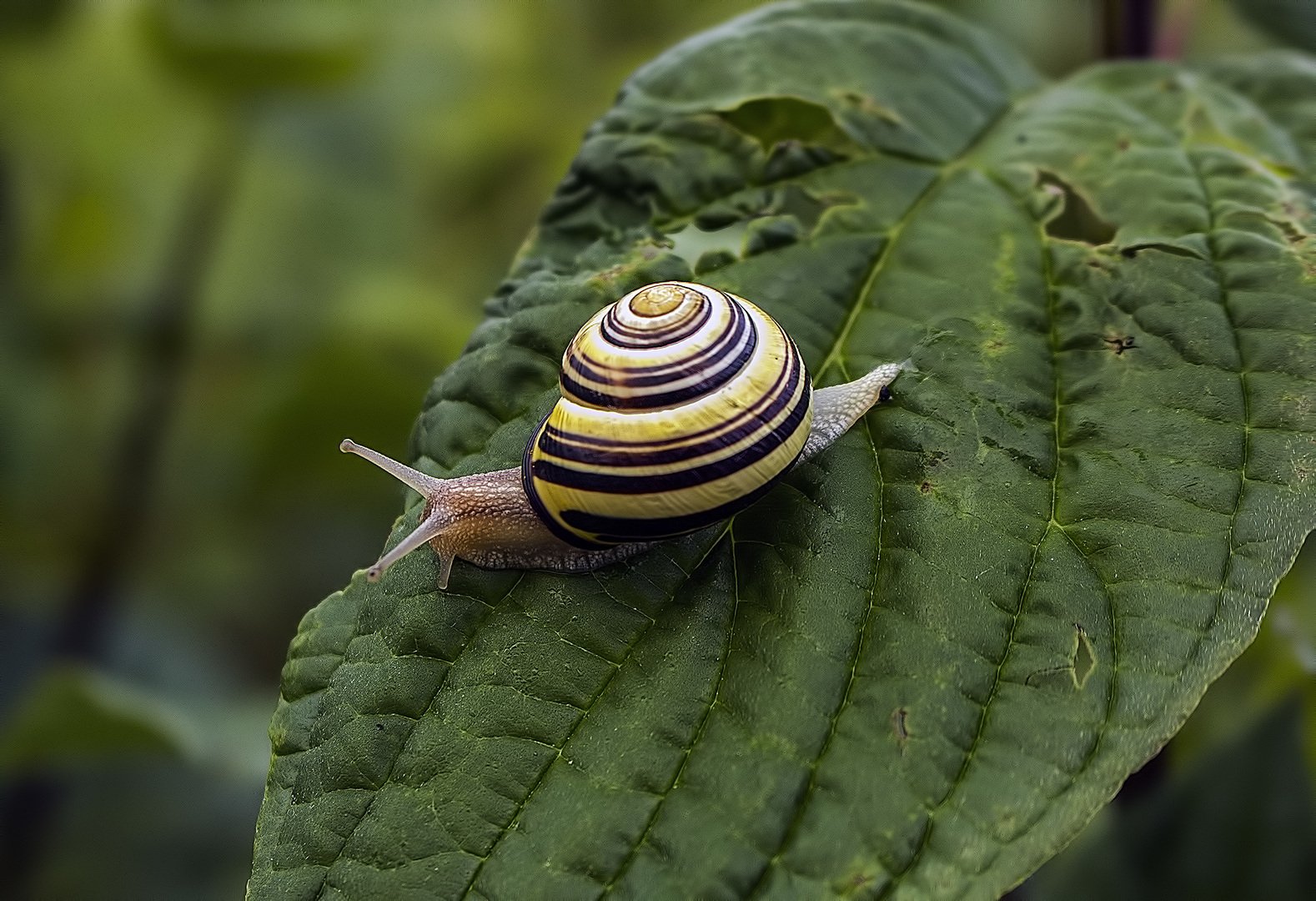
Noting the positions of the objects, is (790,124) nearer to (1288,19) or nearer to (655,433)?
(655,433)

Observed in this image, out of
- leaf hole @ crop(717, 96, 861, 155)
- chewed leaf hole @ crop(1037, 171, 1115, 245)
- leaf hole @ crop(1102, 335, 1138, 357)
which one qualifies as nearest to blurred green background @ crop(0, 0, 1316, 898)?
chewed leaf hole @ crop(1037, 171, 1115, 245)

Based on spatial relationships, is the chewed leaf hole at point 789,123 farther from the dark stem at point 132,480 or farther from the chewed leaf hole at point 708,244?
the dark stem at point 132,480

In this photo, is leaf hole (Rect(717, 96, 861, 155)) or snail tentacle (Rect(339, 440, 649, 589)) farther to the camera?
leaf hole (Rect(717, 96, 861, 155))

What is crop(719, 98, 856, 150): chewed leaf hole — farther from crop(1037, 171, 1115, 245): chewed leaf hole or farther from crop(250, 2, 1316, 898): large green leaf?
crop(1037, 171, 1115, 245): chewed leaf hole

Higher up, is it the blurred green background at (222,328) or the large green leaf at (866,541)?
the large green leaf at (866,541)

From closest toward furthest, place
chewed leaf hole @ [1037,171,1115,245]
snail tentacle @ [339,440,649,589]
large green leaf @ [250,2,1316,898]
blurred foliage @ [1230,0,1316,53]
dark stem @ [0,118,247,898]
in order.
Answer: large green leaf @ [250,2,1316,898]
snail tentacle @ [339,440,649,589]
chewed leaf hole @ [1037,171,1115,245]
blurred foliage @ [1230,0,1316,53]
dark stem @ [0,118,247,898]

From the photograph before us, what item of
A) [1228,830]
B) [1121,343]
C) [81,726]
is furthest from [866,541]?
[81,726]

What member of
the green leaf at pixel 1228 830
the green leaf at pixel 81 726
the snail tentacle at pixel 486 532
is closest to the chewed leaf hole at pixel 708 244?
the snail tentacle at pixel 486 532
